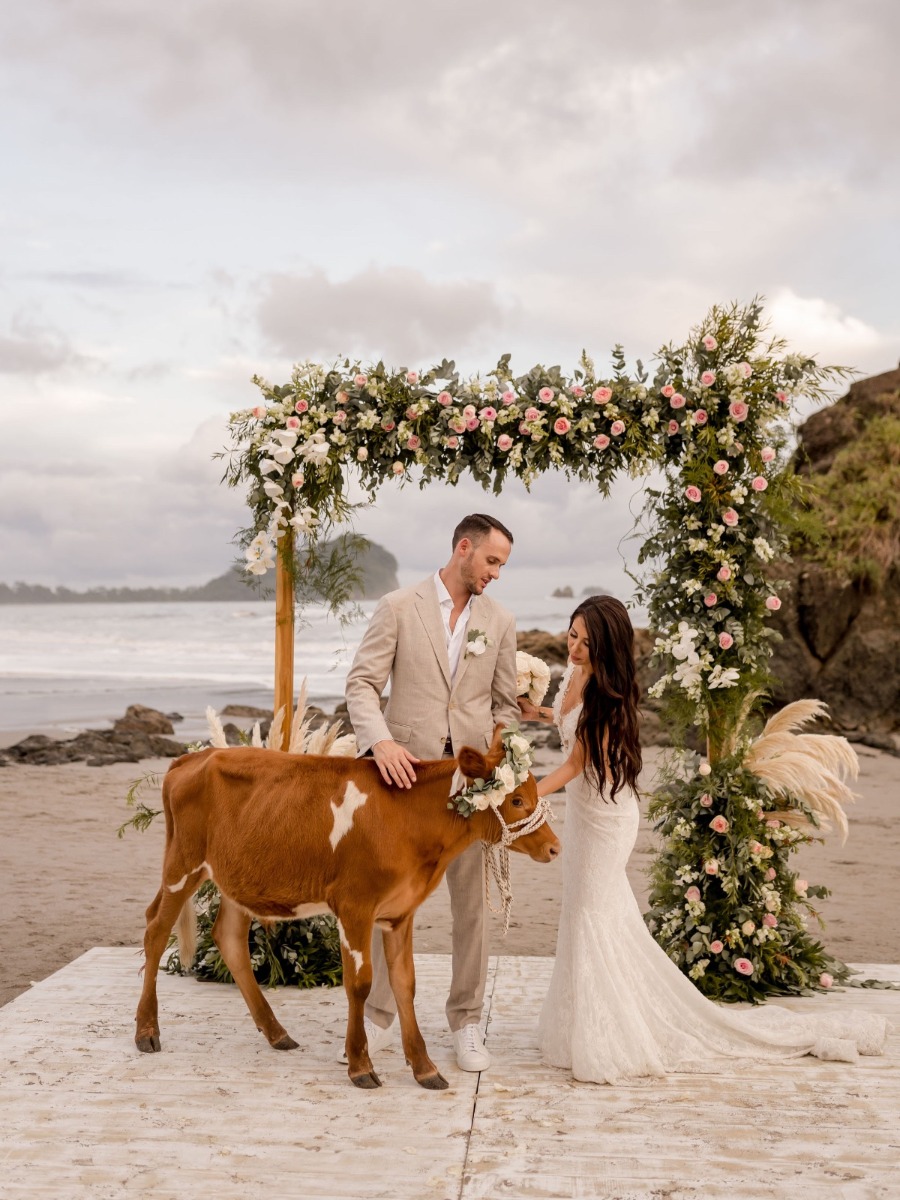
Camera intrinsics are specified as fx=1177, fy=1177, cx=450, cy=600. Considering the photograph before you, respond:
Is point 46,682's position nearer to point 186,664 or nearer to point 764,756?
point 186,664

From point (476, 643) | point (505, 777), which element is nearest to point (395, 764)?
point (505, 777)

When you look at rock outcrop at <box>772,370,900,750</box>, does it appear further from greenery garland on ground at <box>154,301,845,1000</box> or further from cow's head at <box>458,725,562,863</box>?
cow's head at <box>458,725,562,863</box>

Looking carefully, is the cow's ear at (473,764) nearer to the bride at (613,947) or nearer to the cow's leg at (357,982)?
the bride at (613,947)

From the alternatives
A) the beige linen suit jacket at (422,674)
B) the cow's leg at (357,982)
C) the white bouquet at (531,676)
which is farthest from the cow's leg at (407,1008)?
the white bouquet at (531,676)

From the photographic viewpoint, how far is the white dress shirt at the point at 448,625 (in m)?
5.21

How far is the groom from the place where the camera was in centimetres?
502

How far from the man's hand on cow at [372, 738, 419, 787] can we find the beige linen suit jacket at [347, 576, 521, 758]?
0.32m

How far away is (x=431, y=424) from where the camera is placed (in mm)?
6355

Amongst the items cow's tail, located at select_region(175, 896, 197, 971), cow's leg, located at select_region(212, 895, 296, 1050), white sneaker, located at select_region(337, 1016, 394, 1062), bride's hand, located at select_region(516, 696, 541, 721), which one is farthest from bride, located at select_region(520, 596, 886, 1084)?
cow's tail, located at select_region(175, 896, 197, 971)

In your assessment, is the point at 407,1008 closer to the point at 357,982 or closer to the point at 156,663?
the point at 357,982

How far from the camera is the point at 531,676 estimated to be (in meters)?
5.45

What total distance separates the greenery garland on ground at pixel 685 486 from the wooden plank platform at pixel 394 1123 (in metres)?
1.17

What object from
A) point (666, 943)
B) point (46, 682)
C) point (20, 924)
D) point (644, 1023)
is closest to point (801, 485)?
point (666, 943)

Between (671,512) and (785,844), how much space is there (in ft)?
6.23
